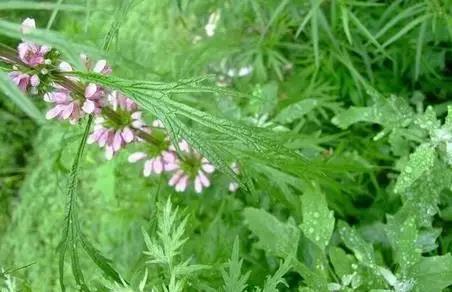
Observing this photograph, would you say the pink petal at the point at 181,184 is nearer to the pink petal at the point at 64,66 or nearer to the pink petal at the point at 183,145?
the pink petal at the point at 183,145

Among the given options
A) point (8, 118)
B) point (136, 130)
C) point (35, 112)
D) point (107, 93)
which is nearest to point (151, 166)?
point (136, 130)

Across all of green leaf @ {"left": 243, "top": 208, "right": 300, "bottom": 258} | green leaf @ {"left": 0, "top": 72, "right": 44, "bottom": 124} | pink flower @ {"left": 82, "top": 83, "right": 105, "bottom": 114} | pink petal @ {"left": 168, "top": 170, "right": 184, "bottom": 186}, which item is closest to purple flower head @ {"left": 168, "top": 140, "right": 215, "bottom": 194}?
pink petal @ {"left": 168, "top": 170, "right": 184, "bottom": 186}

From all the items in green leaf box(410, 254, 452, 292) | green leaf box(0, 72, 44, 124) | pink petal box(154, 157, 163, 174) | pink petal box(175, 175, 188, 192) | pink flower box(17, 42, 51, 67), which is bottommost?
green leaf box(410, 254, 452, 292)

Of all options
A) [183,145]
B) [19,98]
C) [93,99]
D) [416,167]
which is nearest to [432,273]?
[416,167]

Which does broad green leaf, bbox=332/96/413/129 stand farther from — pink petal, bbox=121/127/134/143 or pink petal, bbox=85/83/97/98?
pink petal, bbox=85/83/97/98

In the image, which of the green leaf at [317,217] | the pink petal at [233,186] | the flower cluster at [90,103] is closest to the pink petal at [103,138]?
the flower cluster at [90,103]

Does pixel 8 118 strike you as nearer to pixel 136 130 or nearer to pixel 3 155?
pixel 3 155

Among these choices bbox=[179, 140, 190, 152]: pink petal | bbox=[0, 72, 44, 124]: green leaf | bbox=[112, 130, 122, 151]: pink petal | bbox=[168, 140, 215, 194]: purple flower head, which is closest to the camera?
bbox=[0, 72, 44, 124]: green leaf
